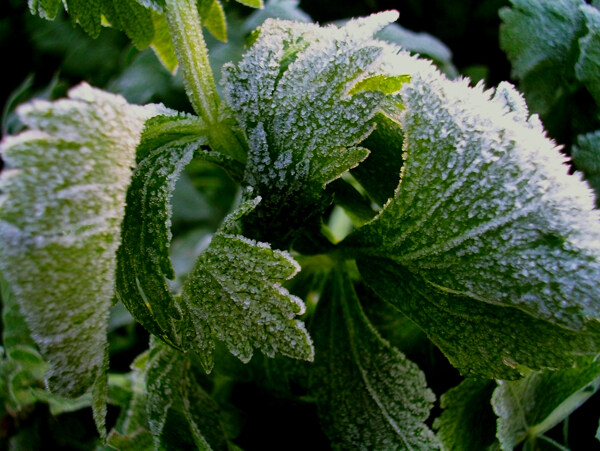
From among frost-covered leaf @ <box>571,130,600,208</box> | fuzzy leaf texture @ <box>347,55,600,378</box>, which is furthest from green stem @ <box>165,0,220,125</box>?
frost-covered leaf @ <box>571,130,600,208</box>

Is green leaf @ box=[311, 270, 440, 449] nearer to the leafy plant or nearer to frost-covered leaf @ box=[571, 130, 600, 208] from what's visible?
the leafy plant

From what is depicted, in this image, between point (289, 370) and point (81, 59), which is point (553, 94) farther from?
point (81, 59)

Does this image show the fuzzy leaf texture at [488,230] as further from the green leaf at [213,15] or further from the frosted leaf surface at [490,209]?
the green leaf at [213,15]

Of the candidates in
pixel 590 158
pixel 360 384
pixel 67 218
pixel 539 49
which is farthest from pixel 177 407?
pixel 539 49

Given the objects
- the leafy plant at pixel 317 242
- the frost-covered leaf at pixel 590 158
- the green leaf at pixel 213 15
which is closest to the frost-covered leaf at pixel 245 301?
the leafy plant at pixel 317 242

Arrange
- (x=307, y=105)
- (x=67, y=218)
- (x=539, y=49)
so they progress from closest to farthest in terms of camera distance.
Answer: (x=67, y=218) → (x=307, y=105) → (x=539, y=49)

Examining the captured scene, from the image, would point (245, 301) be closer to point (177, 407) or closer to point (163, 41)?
point (177, 407)
